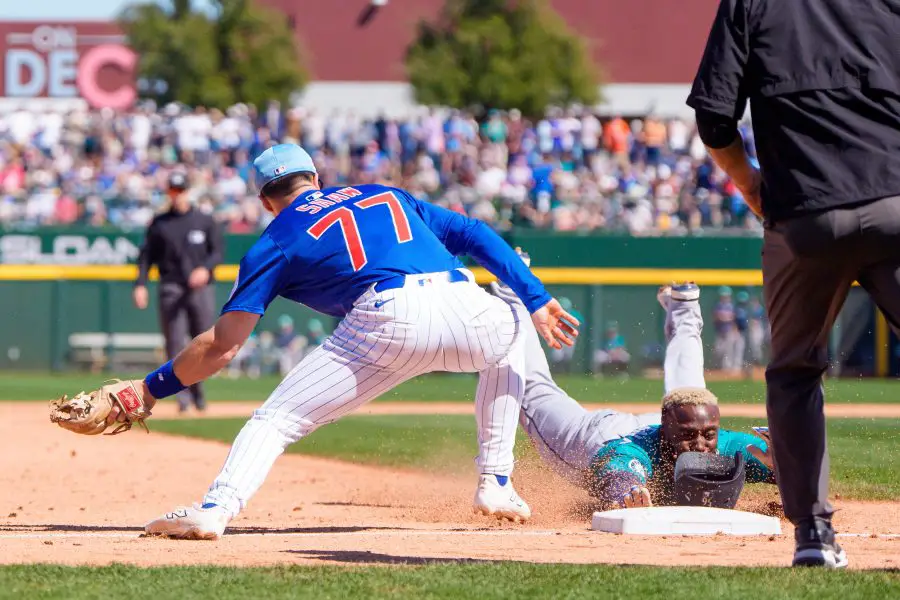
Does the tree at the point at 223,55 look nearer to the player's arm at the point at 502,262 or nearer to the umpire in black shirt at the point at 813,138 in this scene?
the player's arm at the point at 502,262

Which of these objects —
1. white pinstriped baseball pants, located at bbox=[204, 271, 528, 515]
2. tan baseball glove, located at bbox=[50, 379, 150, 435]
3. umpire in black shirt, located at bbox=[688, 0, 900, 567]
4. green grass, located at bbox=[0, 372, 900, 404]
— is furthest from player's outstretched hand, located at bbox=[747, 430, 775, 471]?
green grass, located at bbox=[0, 372, 900, 404]

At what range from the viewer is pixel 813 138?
12.2 ft

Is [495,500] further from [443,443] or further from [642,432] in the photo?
[443,443]

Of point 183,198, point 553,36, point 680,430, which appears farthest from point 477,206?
point 553,36

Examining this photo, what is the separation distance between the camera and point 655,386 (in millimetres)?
15250

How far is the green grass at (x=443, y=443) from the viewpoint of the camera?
720 cm

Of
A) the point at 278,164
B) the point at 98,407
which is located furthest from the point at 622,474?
the point at 98,407

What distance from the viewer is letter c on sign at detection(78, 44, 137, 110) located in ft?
153

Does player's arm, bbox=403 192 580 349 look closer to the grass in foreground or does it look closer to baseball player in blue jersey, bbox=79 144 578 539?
baseball player in blue jersey, bbox=79 144 578 539

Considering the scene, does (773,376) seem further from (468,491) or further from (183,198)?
(183,198)

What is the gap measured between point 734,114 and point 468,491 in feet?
11.6

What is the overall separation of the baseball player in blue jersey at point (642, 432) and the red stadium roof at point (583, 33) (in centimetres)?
3810

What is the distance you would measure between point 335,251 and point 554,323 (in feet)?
2.68

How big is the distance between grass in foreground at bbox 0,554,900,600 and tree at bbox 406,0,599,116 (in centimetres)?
3310
